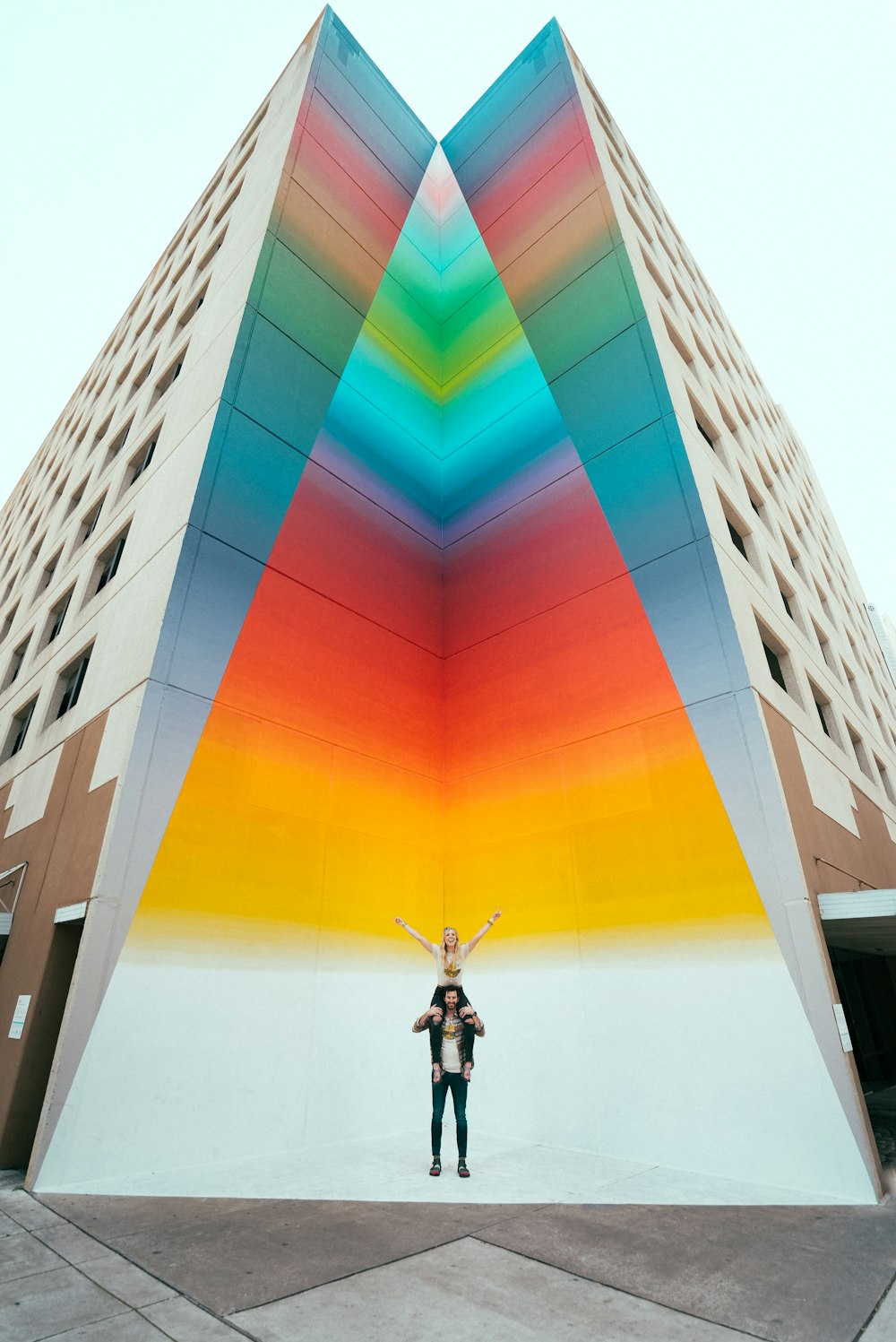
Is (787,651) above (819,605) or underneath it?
underneath

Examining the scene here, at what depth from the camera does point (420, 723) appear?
11.7 m

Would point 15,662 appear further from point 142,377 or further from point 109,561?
point 142,377

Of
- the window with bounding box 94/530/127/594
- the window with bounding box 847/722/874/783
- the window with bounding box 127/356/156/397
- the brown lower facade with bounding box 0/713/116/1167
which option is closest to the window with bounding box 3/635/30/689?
the window with bounding box 94/530/127/594

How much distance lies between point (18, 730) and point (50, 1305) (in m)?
11.6

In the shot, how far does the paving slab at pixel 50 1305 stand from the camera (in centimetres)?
344

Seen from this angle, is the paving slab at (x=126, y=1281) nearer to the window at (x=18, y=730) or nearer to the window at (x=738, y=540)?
the window at (x=18, y=730)

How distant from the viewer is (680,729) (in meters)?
8.73

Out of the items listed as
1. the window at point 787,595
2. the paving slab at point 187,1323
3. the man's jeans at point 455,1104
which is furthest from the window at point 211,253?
the paving slab at point 187,1323

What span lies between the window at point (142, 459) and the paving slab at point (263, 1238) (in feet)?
35.9

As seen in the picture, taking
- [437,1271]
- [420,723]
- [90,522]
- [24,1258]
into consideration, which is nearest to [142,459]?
[90,522]

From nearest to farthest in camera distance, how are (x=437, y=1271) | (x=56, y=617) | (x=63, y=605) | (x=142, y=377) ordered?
(x=437, y=1271) → (x=63, y=605) → (x=56, y=617) → (x=142, y=377)

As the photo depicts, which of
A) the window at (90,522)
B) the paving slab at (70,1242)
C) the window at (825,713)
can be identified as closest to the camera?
the paving slab at (70,1242)

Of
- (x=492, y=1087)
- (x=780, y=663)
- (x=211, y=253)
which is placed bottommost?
(x=492, y=1087)

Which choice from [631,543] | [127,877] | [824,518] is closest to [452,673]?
[631,543]
